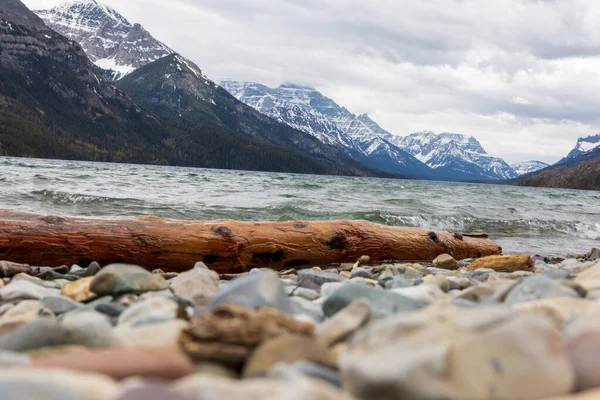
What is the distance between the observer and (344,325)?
208 centimetres

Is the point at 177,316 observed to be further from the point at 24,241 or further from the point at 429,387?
the point at 24,241

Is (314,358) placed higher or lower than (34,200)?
higher

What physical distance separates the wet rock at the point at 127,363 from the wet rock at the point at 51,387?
150mm

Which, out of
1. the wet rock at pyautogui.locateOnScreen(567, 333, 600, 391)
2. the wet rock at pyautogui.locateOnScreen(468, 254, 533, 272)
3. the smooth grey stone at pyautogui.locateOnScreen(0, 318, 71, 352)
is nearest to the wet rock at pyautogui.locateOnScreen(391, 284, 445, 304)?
the wet rock at pyautogui.locateOnScreen(567, 333, 600, 391)

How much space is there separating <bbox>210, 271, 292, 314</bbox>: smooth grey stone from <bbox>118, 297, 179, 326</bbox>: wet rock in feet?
0.75

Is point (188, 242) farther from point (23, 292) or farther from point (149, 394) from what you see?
point (149, 394)

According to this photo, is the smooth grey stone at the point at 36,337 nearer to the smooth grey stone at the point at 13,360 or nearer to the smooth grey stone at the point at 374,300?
the smooth grey stone at the point at 13,360

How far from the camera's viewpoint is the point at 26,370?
4.66 feet

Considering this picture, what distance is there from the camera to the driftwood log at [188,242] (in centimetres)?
549

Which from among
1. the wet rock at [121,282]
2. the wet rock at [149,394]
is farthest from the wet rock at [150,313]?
the wet rock at [149,394]

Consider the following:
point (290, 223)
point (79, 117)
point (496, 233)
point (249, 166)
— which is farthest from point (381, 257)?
point (79, 117)

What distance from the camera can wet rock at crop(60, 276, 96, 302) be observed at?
137 inches

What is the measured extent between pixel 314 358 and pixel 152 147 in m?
180

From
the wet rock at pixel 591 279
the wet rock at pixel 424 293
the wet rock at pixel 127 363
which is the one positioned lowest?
the wet rock at pixel 424 293
